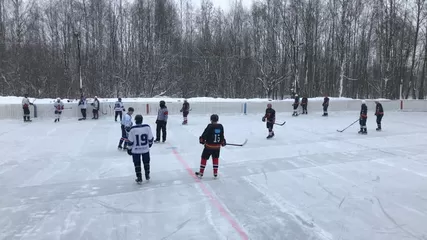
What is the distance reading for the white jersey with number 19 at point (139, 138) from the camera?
6805 mm

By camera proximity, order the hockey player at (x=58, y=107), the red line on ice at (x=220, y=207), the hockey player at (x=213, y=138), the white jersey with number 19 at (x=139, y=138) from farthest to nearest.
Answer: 1. the hockey player at (x=58, y=107)
2. the hockey player at (x=213, y=138)
3. the white jersey with number 19 at (x=139, y=138)
4. the red line on ice at (x=220, y=207)

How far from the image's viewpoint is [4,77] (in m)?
31.5

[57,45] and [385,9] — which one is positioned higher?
[385,9]

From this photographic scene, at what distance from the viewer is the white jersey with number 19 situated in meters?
6.80

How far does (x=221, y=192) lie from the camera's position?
6617 millimetres

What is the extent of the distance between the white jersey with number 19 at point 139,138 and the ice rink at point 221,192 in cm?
88

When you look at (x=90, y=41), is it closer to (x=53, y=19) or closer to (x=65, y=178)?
(x=53, y=19)

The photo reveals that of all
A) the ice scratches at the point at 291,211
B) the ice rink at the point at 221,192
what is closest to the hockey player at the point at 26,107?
the ice rink at the point at 221,192

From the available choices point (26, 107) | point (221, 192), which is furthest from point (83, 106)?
point (221, 192)

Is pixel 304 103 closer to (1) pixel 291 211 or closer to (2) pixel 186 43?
(1) pixel 291 211

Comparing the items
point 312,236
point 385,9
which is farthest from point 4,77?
point 385,9

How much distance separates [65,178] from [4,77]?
30.6 m

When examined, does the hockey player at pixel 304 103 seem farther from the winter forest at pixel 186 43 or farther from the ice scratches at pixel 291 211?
the ice scratches at pixel 291 211

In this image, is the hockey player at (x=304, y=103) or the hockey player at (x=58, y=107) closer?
the hockey player at (x=58, y=107)
